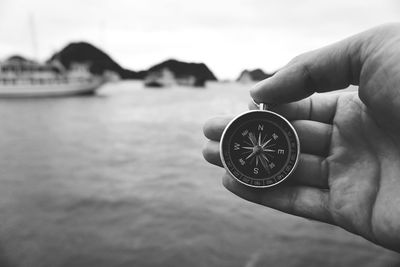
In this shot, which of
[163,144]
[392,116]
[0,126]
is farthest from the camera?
[0,126]

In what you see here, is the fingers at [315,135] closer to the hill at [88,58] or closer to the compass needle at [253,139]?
the compass needle at [253,139]

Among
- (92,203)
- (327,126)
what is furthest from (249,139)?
(92,203)

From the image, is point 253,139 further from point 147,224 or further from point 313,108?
point 147,224

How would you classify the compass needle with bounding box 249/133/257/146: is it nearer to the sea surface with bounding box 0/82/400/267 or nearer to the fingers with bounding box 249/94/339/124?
the fingers with bounding box 249/94/339/124

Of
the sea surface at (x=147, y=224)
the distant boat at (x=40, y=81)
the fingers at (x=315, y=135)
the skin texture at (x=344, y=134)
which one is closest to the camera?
the skin texture at (x=344, y=134)

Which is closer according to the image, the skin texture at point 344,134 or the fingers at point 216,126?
the skin texture at point 344,134

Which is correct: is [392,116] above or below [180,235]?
above

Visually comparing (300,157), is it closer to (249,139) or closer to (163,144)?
(249,139)

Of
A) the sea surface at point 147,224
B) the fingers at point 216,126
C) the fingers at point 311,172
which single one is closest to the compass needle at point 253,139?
the fingers at point 216,126
